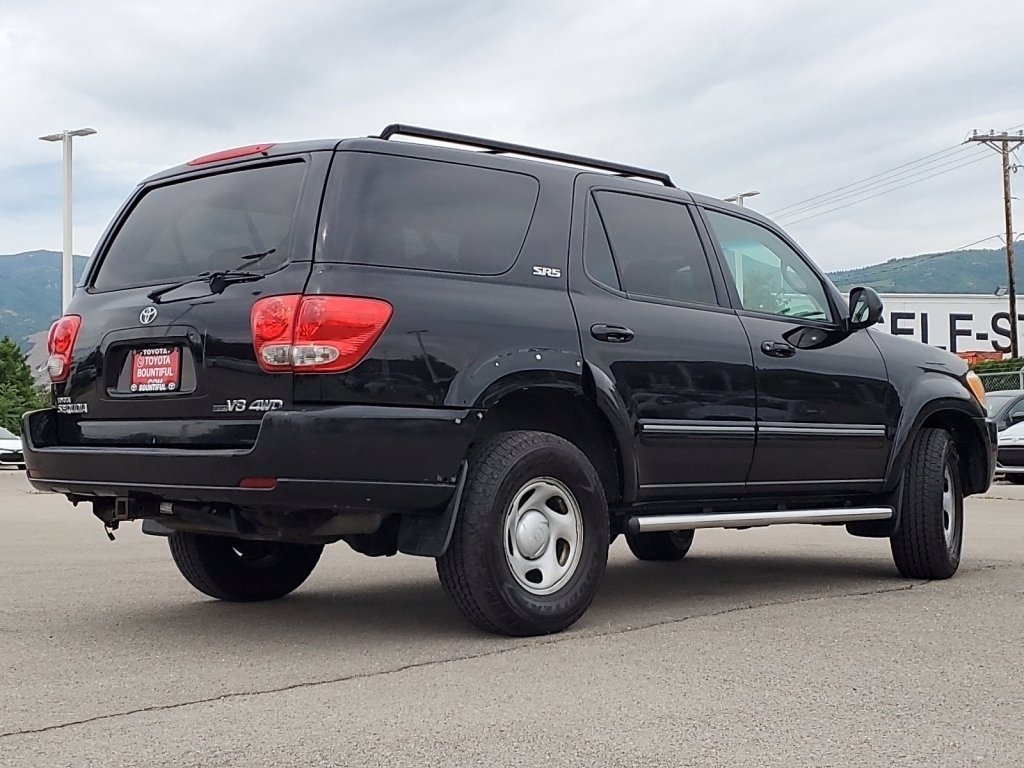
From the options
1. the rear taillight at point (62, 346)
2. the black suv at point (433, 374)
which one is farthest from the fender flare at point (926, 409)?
the rear taillight at point (62, 346)

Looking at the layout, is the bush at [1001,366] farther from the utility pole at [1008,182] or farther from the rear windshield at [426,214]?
the rear windshield at [426,214]

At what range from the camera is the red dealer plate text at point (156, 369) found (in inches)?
206

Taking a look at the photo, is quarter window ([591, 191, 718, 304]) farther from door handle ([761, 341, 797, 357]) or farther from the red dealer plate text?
the red dealer plate text

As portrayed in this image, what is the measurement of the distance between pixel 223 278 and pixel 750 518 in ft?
8.77

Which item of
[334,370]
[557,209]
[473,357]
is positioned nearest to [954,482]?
[557,209]

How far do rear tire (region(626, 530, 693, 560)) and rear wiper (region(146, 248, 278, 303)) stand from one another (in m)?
3.85

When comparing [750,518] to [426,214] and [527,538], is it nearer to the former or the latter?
[527,538]

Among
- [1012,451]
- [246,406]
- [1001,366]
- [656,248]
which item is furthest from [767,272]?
[1001,366]

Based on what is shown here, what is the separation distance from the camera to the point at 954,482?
7.71 metres

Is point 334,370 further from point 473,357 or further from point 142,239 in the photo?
point 142,239

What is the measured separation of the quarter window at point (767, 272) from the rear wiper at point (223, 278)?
2409 mm

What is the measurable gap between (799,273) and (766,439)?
1.17m

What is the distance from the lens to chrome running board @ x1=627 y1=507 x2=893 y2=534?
5934mm

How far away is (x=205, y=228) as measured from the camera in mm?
5633
